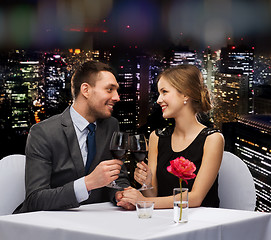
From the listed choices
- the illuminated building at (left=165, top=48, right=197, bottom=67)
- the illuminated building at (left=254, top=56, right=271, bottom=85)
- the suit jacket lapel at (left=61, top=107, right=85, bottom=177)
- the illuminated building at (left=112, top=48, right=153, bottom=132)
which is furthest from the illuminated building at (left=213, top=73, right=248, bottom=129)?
the suit jacket lapel at (left=61, top=107, right=85, bottom=177)

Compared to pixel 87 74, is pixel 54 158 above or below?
below

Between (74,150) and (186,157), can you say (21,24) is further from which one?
(186,157)

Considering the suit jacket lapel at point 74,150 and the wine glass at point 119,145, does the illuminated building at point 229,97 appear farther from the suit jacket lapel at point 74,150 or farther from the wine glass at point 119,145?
the wine glass at point 119,145

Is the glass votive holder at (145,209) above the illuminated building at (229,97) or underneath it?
underneath

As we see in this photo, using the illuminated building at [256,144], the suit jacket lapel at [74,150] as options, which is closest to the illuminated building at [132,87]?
the illuminated building at [256,144]

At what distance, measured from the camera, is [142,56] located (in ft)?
11.4

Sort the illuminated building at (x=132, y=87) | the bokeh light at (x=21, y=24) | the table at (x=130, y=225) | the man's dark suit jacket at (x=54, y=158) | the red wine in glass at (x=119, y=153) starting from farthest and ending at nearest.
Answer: the illuminated building at (x=132, y=87), the bokeh light at (x=21, y=24), the man's dark suit jacket at (x=54, y=158), the red wine in glass at (x=119, y=153), the table at (x=130, y=225)

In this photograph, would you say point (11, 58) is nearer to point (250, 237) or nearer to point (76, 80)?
point (76, 80)

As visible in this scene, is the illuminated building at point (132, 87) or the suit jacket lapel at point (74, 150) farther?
the illuminated building at point (132, 87)

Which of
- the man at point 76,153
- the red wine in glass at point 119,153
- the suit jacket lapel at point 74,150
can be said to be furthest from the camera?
the suit jacket lapel at point 74,150

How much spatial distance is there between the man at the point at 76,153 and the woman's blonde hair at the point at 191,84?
338 millimetres

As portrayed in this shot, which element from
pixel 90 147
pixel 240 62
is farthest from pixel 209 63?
pixel 90 147

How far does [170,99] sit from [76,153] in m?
0.60

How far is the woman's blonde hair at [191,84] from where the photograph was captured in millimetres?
2354
